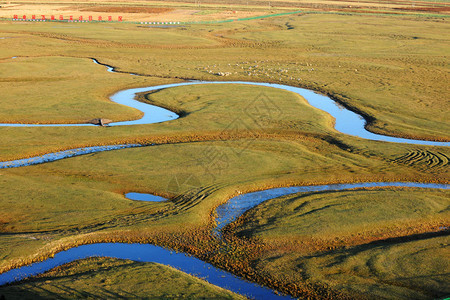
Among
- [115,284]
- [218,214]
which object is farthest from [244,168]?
[115,284]

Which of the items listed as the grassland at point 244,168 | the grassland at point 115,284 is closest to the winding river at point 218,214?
the grassland at point 244,168

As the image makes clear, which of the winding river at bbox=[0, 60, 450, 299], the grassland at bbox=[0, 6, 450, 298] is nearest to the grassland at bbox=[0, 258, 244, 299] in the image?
the grassland at bbox=[0, 6, 450, 298]

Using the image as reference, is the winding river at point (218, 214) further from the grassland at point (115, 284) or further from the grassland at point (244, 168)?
the grassland at point (115, 284)

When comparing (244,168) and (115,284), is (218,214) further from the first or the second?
(115,284)

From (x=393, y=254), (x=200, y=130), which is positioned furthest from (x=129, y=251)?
(x=200, y=130)

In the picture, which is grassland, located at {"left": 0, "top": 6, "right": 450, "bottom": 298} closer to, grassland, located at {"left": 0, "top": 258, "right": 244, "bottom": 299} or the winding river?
grassland, located at {"left": 0, "top": 258, "right": 244, "bottom": 299}

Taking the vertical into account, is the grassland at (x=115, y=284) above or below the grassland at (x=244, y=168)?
below

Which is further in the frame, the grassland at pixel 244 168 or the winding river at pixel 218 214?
the grassland at pixel 244 168

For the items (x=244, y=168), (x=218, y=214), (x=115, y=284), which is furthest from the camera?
(x=244, y=168)
